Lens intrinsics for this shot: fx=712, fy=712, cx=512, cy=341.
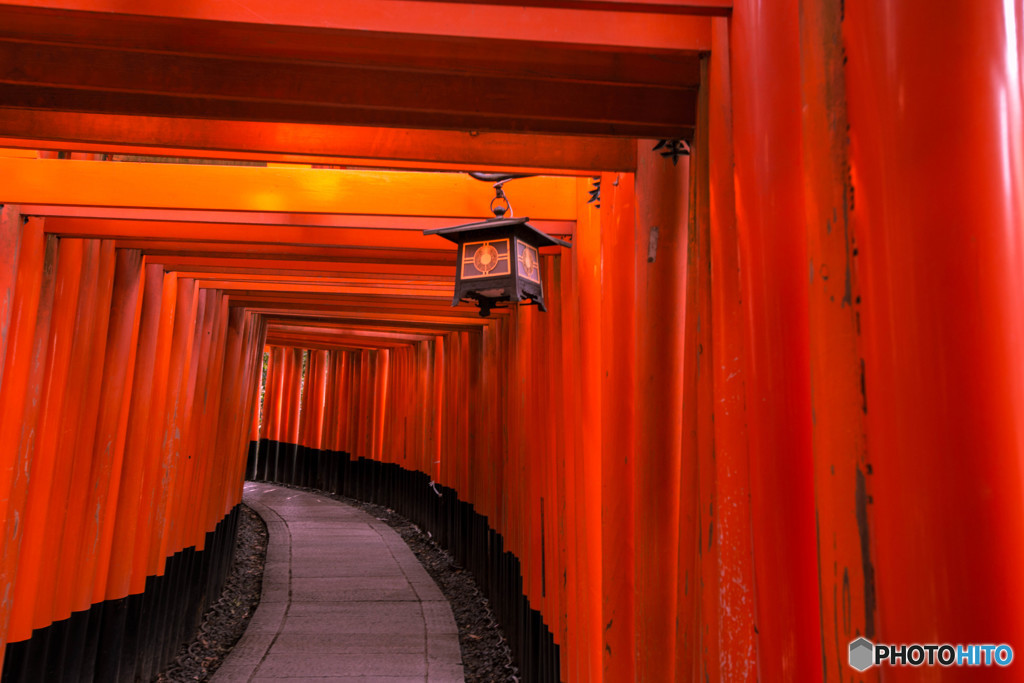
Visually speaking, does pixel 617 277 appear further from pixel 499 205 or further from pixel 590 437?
pixel 499 205

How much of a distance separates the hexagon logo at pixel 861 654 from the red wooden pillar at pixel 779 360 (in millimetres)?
273

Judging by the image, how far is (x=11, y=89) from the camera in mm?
2490

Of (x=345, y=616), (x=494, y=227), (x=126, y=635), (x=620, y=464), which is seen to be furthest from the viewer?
(x=345, y=616)

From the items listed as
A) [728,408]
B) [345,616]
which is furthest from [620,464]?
[345,616]

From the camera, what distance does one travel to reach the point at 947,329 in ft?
3.75

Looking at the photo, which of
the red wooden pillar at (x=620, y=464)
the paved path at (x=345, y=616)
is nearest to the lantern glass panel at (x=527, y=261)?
the red wooden pillar at (x=620, y=464)

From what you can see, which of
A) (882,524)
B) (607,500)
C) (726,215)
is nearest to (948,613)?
(882,524)

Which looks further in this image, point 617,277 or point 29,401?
point 29,401

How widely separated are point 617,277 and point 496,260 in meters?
0.61

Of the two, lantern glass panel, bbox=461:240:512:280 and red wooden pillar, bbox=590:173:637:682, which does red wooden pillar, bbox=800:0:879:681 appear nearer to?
red wooden pillar, bbox=590:173:637:682

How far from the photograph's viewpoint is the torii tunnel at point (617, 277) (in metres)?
1.16

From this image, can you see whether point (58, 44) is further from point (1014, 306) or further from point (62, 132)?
point (1014, 306)

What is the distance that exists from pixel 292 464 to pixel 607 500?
15019 mm

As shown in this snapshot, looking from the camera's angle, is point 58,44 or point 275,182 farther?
point 275,182
